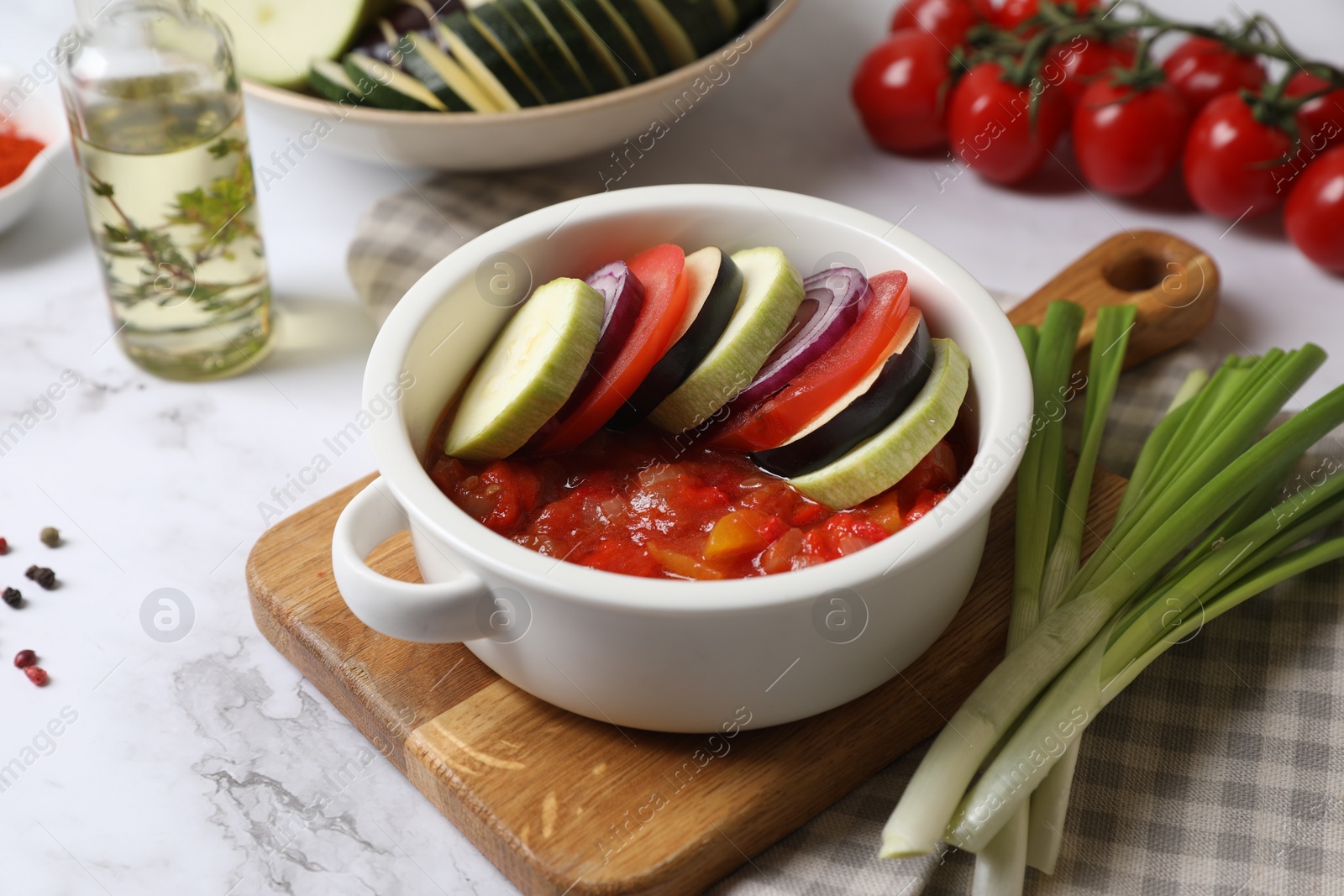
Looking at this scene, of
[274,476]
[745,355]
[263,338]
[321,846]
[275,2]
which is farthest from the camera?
[275,2]

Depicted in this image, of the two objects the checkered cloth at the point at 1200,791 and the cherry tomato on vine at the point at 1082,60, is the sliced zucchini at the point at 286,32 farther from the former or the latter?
the checkered cloth at the point at 1200,791

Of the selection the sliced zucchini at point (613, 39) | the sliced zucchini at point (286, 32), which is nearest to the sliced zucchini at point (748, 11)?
the sliced zucchini at point (613, 39)

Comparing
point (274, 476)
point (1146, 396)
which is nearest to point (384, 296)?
point (274, 476)

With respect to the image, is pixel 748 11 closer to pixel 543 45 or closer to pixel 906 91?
pixel 906 91

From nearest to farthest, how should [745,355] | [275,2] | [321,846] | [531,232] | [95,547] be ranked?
[321,846] → [745,355] → [531,232] → [95,547] → [275,2]

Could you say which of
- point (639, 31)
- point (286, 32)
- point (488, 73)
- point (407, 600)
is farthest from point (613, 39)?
point (407, 600)

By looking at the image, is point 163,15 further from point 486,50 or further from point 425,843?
point 425,843

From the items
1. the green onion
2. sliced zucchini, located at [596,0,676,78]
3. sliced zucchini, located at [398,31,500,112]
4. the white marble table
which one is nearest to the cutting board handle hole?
the white marble table
